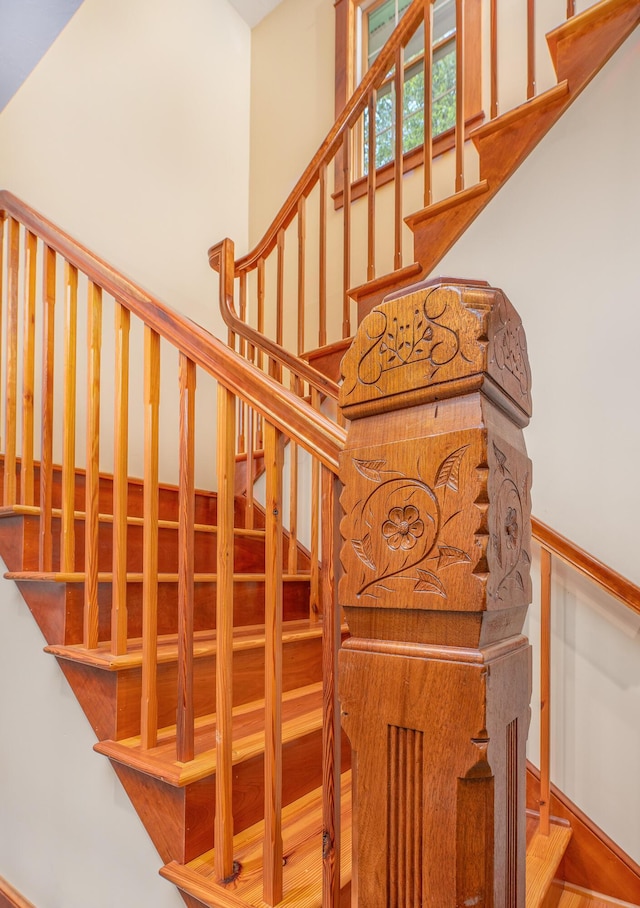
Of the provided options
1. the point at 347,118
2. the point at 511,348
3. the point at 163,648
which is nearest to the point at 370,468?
the point at 511,348

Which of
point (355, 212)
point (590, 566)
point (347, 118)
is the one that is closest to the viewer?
point (590, 566)

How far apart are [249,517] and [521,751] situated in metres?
1.79

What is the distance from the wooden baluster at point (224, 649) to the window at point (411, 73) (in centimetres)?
235

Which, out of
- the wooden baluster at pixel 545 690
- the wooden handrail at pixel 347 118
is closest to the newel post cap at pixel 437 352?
the wooden baluster at pixel 545 690

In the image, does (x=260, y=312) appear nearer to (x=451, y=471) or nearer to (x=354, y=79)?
(x=354, y=79)

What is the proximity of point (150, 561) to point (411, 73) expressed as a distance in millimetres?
3087

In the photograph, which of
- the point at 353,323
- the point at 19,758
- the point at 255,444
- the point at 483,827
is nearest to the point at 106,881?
the point at 19,758

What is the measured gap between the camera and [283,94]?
3604mm

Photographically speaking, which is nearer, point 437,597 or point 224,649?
point 437,597

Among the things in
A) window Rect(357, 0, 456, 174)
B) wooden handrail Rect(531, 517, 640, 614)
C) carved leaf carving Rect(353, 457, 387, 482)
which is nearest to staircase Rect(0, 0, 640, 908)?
carved leaf carving Rect(353, 457, 387, 482)

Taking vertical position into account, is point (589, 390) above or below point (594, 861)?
above

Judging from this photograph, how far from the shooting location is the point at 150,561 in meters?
1.16

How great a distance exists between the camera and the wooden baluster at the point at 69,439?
136cm

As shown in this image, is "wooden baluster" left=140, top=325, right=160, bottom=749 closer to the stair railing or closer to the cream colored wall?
the cream colored wall
